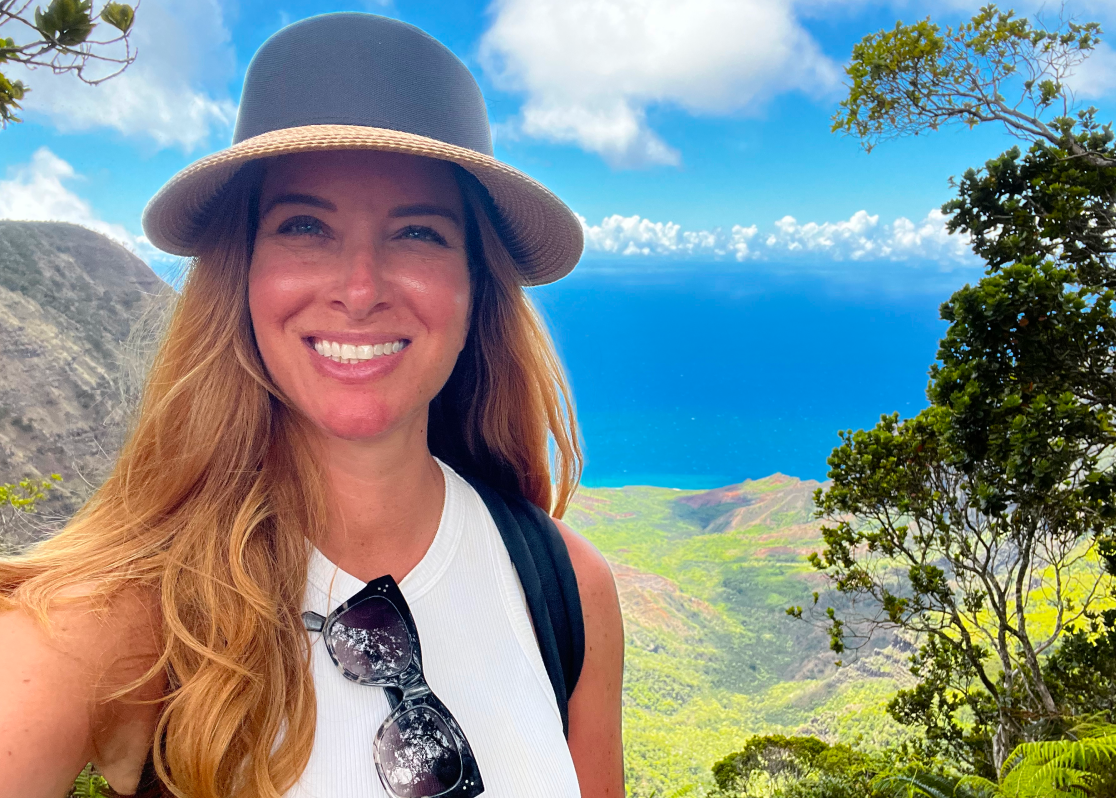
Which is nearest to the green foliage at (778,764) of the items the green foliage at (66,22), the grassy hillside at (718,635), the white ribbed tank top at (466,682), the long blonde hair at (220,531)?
Answer: the grassy hillside at (718,635)

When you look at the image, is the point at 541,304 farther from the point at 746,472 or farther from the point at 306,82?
the point at 746,472

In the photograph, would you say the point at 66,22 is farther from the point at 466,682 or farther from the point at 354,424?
the point at 466,682

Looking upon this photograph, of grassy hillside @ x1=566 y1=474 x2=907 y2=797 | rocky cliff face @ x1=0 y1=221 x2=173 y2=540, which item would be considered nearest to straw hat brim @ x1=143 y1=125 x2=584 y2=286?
rocky cliff face @ x1=0 y1=221 x2=173 y2=540

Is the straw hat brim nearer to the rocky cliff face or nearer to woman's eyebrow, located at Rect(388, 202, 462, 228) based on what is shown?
woman's eyebrow, located at Rect(388, 202, 462, 228)

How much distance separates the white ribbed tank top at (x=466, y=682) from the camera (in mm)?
1001

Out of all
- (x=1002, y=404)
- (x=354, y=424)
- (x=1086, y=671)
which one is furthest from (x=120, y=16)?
(x=1086, y=671)

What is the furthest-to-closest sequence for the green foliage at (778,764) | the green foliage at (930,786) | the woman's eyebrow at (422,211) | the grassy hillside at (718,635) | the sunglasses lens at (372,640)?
1. the grassy hillside at (718,635)
2. the green foliage at (778,764)
3. the green foliage at (930,786)
4. the woman's eyebrow at (422,211)
5. the sunglasses lens at (372,640)

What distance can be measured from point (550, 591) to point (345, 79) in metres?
0.97

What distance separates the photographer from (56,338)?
711 inches

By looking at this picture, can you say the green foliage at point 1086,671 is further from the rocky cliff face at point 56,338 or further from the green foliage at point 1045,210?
the rocky cliff face at point 56,338

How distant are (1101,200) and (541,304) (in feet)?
15.4

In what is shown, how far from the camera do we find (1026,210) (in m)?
4.79

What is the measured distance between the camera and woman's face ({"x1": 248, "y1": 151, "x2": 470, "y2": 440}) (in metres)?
1.12

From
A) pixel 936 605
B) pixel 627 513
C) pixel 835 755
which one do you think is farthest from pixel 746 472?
pixel 936 605
